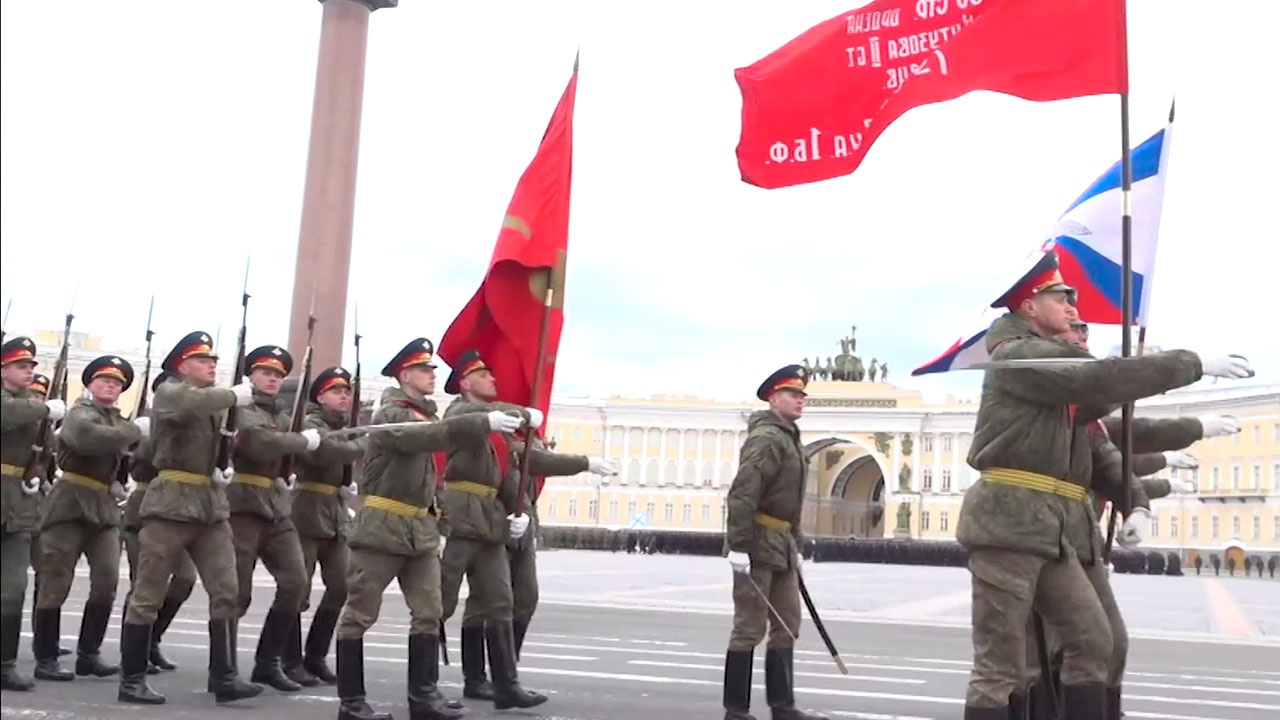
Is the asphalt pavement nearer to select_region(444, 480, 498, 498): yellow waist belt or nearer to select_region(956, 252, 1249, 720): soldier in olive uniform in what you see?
select_region(444, 480, 498, 498): yellow waist belt

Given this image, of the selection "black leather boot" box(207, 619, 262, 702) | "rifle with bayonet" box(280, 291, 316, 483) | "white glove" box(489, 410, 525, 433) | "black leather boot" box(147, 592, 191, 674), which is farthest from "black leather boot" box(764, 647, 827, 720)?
"black leather boot" box(147, 592, 191, 674)

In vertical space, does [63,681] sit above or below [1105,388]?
below

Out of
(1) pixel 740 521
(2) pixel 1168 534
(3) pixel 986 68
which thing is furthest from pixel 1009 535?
(2) pixel 1168 534

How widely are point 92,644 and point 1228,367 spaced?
7.14 m

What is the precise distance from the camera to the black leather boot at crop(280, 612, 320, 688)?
350 inches

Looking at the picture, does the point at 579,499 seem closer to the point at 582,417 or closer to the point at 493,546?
the point at 582,417

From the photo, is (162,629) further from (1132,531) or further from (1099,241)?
(1099,241)

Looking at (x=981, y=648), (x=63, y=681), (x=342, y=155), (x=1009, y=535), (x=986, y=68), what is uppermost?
(x=342, y=155)

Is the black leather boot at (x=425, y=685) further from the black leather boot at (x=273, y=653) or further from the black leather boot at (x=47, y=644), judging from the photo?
the black leather boot at (x=47, y=644)

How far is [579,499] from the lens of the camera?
306ft

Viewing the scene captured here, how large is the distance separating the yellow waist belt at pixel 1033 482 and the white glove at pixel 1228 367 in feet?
2.49

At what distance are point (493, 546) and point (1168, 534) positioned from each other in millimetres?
75064

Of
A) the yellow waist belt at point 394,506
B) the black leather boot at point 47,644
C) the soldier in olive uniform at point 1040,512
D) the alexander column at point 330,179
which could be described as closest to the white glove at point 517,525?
the yellow waist belt at point 394,506

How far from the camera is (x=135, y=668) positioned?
302 inches
